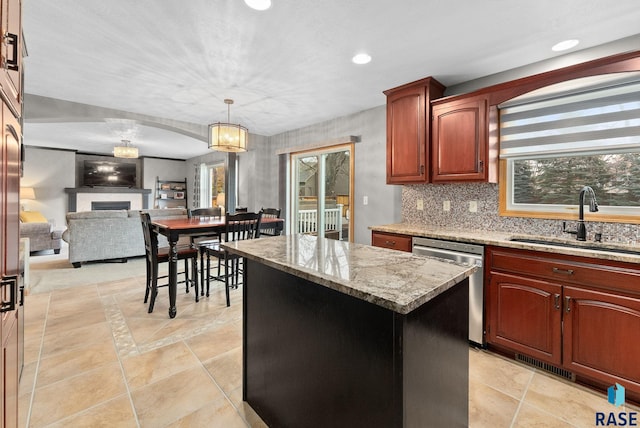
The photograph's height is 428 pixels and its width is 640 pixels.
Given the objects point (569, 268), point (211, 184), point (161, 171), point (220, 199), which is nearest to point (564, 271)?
point (569, 268)

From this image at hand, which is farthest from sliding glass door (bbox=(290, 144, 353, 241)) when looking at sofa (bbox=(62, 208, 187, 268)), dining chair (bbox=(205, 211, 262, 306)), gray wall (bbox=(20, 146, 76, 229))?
gray wall (bbox=(20, 146, 76, 229))

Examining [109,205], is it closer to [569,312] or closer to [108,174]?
[108,174]

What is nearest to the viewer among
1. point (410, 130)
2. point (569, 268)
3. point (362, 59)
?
point (569, 268)

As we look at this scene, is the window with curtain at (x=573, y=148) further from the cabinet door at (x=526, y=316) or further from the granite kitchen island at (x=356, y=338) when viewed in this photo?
the granite kitchen island at (x=356, y=338)

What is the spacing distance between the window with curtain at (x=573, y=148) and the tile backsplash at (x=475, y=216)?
0.08 m

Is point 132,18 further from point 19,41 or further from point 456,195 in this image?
point 456,195

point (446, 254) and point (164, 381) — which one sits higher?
point (446, 254)

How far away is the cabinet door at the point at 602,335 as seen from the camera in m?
1.72

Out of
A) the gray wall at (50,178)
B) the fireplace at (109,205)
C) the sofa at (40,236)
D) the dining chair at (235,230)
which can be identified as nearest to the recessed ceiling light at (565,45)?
the dining chair at (235,230)

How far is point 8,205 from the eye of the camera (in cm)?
94

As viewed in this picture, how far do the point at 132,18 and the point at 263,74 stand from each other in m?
1.15

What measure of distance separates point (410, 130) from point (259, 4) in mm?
1813

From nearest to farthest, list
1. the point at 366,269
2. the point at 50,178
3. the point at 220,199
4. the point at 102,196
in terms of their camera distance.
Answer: the point at 366,269, the point at 220,199, the point at 50,178, the point at 102,196

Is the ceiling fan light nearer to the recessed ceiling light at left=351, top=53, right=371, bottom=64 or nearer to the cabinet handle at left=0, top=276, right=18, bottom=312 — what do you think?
the recessed ceiling light at left=351, top=53, right=371, bottom=64
